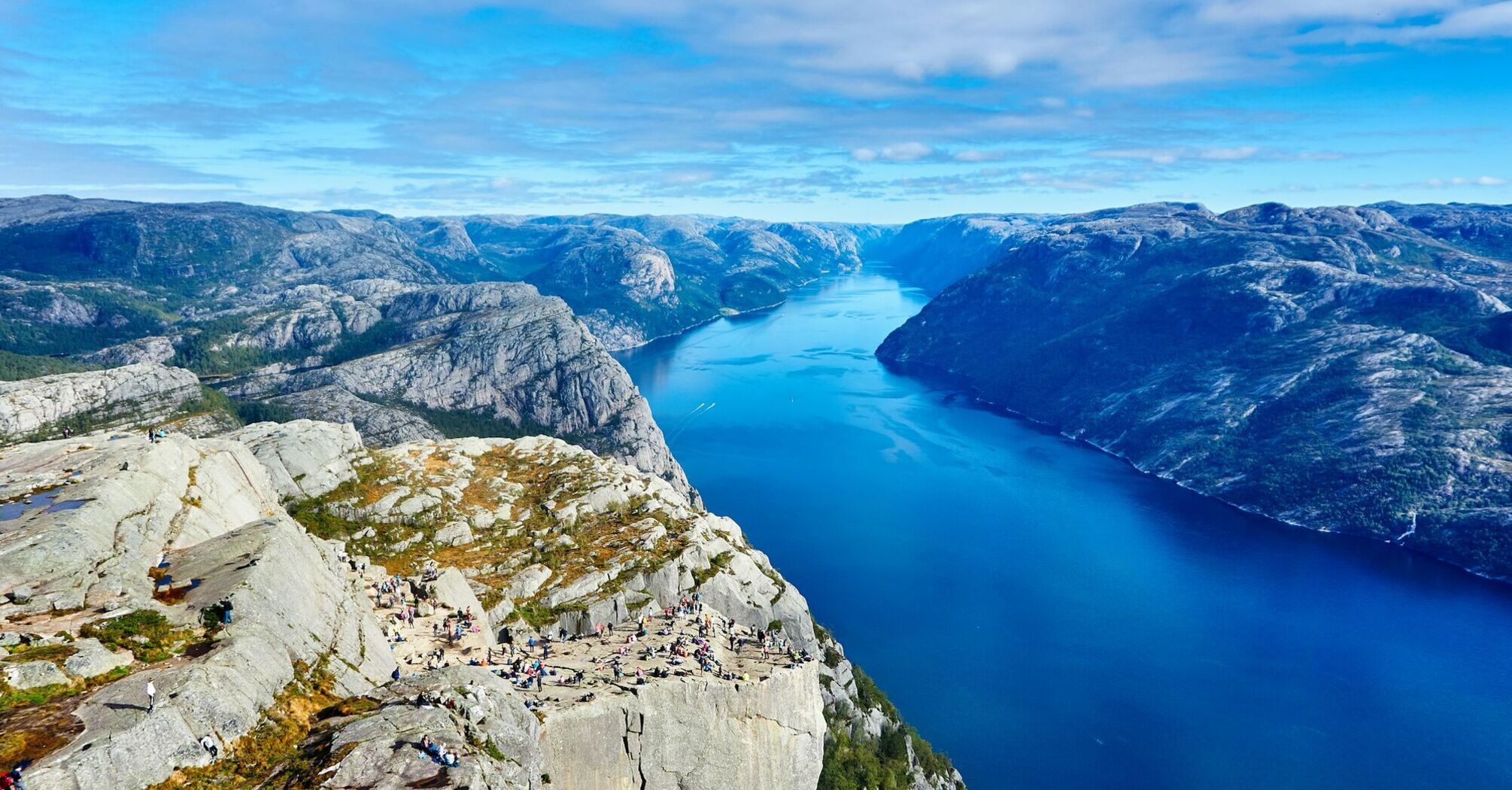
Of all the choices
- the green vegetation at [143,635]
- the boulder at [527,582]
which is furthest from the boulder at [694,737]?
the boulder at [527,582]

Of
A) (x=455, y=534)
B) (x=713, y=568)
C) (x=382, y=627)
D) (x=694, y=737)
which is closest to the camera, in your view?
(x=382, y=627)

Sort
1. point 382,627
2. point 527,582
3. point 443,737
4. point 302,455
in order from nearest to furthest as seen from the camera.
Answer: point 443,737, point 382,627, point 527,582, point 302,455

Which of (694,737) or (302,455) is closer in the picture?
(694,737)

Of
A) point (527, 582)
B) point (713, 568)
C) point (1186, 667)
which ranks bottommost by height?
point (1186, 667)

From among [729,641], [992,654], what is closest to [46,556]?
[729,641]

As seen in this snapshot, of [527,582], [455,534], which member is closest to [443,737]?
[527,582]

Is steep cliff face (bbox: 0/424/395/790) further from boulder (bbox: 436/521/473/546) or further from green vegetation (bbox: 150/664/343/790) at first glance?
boulder (bbox: 436/521/473/546)

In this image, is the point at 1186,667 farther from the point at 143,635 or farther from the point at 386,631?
the point at 143,635

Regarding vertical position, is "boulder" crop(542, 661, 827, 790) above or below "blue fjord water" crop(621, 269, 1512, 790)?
above

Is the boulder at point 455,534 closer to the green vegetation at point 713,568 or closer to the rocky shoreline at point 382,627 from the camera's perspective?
the rocky shoreline at point 382,627

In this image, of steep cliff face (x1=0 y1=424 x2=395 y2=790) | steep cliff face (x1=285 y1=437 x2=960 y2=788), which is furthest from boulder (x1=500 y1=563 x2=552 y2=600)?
steep cliff face (x1=0 y1=424 x2=395 y2=790)

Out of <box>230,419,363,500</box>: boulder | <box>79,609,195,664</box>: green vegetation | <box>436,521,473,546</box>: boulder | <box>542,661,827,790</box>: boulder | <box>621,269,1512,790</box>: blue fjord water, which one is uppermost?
<box>79,609,195,664</box>: green vegetation
